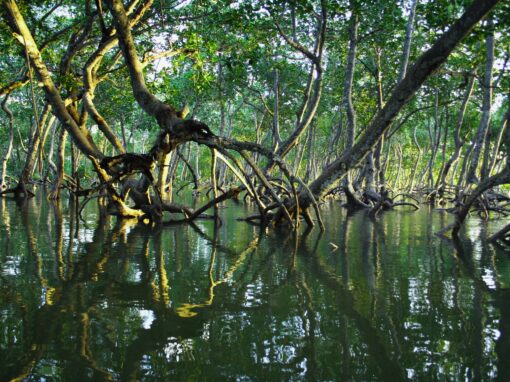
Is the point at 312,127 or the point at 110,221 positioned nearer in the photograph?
the point at 110,221

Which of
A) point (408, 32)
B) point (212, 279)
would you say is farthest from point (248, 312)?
point (408, 32)

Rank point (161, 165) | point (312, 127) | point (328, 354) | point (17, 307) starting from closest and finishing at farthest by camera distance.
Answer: point (328, 354)
point (17, 307)
point (161, 165)
point (312, 127)

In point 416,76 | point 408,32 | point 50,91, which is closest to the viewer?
point 416,76

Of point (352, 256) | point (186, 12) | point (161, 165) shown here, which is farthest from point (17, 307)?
point (186, 12)

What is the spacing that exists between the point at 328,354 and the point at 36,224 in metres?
8.42

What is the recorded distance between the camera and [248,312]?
4.00 metres

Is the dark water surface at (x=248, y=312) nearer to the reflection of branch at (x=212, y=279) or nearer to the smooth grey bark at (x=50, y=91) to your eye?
the reflection of branch at (x=212, y=279)

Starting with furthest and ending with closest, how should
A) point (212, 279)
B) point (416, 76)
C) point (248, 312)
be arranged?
point (416, 76) < point (212, 279) < point (248, 312)

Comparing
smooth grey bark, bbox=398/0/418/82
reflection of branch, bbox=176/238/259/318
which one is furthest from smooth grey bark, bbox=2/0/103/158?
smooth grey bark, bbox=398/0/418/82

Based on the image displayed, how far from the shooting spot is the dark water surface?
2.91 meters

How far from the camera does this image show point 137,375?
9.05 feet

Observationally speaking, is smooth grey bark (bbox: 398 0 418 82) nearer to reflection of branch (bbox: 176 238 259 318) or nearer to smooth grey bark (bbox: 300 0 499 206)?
smooth grey bark (bbox: 300 0 499 206)

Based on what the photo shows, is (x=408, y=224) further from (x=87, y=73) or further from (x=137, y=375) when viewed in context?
(x=137, y=375)

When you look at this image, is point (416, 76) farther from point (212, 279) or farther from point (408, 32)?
point (408, 32)
